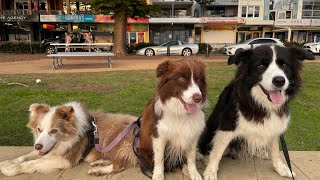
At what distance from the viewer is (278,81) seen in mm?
2861

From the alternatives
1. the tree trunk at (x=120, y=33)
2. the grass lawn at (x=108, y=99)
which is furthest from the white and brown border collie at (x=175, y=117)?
the tree trunk at (x=120, y=33)

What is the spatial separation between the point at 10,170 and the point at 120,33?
20.9m

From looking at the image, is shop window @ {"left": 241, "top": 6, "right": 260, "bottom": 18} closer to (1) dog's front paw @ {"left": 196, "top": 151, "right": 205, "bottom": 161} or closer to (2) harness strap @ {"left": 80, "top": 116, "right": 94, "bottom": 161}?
(1) dog's front paw @ {"left": 196, "top": 151, "right": 205, "bottom": 161}

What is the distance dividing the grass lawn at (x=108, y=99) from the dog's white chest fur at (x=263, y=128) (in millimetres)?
906

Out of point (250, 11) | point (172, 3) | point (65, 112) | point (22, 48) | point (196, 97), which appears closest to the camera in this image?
point (196, 97)

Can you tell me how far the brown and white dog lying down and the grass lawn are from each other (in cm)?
150

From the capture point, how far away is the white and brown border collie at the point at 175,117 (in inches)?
115

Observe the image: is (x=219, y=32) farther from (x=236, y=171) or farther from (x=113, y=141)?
(x=113, y=141)

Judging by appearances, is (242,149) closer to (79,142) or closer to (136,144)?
(136,144)

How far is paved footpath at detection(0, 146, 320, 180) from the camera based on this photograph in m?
3.48

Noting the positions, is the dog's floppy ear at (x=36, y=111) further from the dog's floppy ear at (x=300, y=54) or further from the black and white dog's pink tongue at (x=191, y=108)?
→ the dog's floppy ear at (x=300, y=54)

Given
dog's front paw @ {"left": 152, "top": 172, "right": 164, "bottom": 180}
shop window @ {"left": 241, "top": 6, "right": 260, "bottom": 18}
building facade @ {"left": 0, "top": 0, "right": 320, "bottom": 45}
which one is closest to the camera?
dog's front paw @ {"left": 152, "top": 172, "right": 164, "bottom": 180}

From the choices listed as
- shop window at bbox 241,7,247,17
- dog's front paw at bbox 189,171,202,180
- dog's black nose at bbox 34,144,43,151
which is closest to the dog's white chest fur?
dog's front paw at bbox 189,171,202,180

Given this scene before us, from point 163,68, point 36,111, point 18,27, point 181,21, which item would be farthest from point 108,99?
point 18,27
